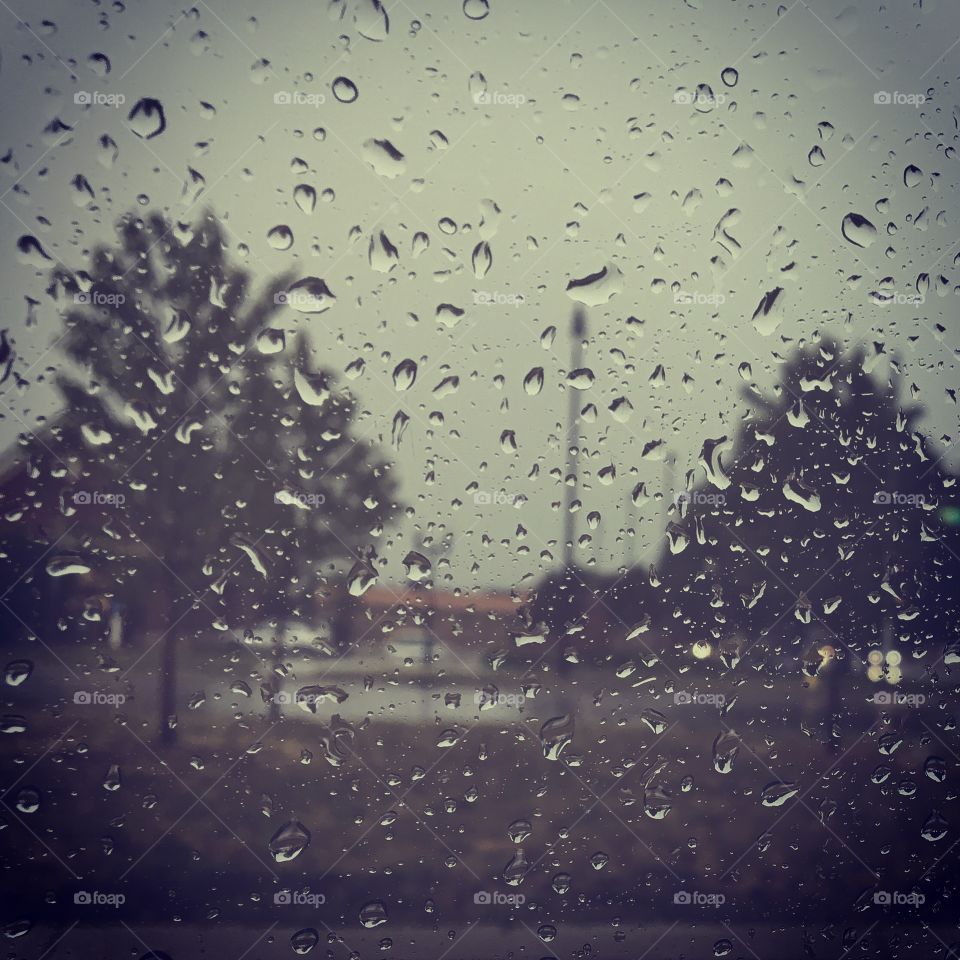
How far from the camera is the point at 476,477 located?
4.72 ft

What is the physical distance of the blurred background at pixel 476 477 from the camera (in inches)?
55.7

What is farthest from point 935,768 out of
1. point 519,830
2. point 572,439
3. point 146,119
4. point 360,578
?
point 146,119

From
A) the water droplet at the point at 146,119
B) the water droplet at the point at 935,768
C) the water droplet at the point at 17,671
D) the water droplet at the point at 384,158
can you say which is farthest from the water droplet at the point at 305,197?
the water droplet at the point at 935,768

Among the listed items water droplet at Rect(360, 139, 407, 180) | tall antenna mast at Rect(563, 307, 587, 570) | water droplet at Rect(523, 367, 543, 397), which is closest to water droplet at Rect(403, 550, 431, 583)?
tall antenna mast at Rect(563, 307, 587, 570)

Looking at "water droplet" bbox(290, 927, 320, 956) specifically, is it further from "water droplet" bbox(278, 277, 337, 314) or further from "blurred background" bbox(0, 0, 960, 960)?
"water droplet" bbox(278, 277, 337, 314)

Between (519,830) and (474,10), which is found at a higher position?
(474,10)

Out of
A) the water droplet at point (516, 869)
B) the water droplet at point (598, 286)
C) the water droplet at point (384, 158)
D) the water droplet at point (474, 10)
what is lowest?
the water droplet at point (516, 869)

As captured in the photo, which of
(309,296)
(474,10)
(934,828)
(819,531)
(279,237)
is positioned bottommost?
(934,828)

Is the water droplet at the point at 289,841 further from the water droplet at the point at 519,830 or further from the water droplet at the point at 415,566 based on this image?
the water droplet at the point at 415,566

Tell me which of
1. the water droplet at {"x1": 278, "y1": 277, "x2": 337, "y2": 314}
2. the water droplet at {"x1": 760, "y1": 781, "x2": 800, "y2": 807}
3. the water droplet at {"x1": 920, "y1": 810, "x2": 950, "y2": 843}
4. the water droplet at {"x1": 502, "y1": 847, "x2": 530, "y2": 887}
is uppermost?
the water droplet at {"x1": 278, "y1": 277, "x2": 337, "y2": 314}

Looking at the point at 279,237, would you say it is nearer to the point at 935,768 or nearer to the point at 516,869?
the point at 516,869


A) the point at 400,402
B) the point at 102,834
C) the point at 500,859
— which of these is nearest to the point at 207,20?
the point at 400,402

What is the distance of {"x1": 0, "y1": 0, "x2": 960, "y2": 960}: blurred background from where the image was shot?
4.64ft

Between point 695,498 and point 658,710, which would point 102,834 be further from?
point 695,498
